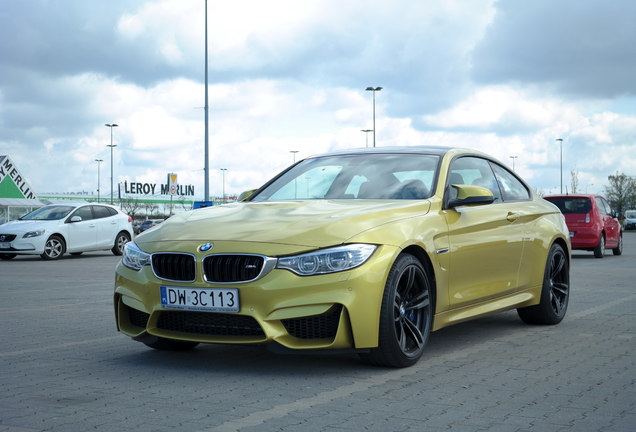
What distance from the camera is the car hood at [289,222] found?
17.3 ft

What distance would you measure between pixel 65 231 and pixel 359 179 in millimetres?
16653

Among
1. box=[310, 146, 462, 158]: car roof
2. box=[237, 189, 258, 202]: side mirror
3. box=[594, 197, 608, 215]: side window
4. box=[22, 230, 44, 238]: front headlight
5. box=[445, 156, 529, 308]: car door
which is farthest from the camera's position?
box=[594, 197, 608, 215]: side window

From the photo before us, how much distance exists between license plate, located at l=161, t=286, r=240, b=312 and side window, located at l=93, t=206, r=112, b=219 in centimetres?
1820

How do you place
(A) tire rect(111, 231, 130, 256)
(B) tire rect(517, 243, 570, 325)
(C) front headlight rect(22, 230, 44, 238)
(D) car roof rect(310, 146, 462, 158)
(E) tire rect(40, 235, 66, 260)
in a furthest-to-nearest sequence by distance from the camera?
(A) tire rect(111, 231, 130, 256), (E) tire rect(40, 235, 66, 260), (C) front headlight rect(22, 230, 44, 238), (B) tire rect(517, 243, 570, 325), (D) car roof rect(310, 146, 462, 158)

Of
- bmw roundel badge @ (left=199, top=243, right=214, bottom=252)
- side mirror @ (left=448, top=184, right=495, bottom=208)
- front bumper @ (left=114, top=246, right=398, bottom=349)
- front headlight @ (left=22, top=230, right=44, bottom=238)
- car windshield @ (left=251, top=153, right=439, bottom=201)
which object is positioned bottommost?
front headlight @ (left=22, top=230, right=44, bottom=238)

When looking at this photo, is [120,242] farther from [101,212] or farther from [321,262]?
[321,262]

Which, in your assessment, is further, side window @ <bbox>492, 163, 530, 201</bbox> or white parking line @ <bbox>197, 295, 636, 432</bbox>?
side window @ <bbox>492, 163, 530, 201</bbox>

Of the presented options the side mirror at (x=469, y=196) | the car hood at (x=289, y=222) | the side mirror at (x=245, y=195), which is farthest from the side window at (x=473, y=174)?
the side mirror at (x=245, y=195)

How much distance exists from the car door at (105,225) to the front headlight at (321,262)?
1853 cm

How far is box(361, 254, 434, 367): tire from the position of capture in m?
5.29

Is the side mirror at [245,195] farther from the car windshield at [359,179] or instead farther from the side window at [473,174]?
the side window at [473,174]

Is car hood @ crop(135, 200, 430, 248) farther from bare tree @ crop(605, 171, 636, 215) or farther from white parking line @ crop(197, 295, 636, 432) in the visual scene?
bare tree @ crop(605, 171, 636, 215)

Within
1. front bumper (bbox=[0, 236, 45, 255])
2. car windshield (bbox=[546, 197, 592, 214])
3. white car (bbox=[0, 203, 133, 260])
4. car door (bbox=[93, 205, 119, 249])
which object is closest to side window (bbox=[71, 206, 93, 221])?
white car (bbox=[0, 203, 133, 260])

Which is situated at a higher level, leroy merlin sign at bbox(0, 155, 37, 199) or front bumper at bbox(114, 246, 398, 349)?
leroy merlin sign at bbox(0, 155, 37, 199)
